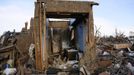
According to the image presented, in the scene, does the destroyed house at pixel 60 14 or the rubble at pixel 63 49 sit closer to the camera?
the rubble at pixel 63 49

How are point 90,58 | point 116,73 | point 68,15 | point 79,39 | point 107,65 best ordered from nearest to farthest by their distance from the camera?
point 116,73 < point 107,65 < point 90,58 < point 68,15 < point 79,39

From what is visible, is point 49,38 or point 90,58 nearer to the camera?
point 90,58

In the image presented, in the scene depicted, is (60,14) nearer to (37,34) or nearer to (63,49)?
(37,34)

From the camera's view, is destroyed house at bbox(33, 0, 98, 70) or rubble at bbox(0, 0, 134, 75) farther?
destroyed house at bbox(33, 0, 98, 70)

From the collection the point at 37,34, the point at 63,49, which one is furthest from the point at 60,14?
the point at 63,49

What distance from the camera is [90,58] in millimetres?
11594

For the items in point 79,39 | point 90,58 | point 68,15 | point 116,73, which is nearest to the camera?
point 116,73

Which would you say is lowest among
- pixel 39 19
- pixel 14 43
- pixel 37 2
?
pixel 14 43

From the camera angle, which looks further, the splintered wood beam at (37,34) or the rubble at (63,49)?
Result: the splintered wood beam at (37,34)

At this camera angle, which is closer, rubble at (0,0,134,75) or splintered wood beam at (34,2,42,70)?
rubble at (0,0,134,75)

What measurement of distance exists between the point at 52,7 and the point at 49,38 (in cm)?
289

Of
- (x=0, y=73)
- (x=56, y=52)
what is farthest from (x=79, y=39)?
(x=0, y=73)

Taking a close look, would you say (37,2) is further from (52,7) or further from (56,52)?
(56,52)

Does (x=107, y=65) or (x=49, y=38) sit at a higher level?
(x=49, y=38)
